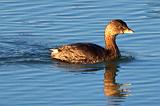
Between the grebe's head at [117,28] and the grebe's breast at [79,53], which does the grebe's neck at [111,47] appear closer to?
the grebe's head at [117,28]

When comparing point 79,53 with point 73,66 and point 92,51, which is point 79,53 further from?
point 73,66

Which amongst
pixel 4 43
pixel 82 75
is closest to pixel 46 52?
pixel 4 43

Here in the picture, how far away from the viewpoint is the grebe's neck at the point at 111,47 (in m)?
19.3

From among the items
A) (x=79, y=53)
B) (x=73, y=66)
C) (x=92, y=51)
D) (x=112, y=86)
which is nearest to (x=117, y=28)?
(x=92, y=51)

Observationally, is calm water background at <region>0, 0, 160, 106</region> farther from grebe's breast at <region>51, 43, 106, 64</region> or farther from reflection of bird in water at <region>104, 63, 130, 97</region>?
grebe's breast at <region>51, 43, 106, 64</region>

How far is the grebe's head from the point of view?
19516 millimetres

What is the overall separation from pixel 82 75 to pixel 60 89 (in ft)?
4.66

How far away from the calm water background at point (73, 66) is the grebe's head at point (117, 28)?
38 centimetres

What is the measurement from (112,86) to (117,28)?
8.95 ft

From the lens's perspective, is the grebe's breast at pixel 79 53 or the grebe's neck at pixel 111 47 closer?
the grebe's breast at pixel 79 53

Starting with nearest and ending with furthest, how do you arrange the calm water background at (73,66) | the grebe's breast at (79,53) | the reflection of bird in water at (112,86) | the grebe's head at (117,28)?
the calm water background at (73,66), the reflection of bird in water at (112,86), the grebe's breast at (79,53), the grebe's head at (117,28)

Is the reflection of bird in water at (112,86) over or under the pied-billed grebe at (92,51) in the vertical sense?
under

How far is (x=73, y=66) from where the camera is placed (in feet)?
61.2

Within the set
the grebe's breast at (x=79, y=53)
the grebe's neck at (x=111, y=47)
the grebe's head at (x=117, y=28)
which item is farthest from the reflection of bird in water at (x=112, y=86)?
the grebe's head at (x=117, y=28)
